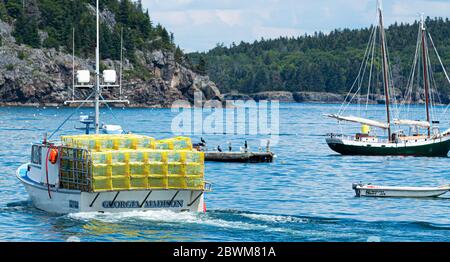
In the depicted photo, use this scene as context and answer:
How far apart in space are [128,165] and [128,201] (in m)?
1.88

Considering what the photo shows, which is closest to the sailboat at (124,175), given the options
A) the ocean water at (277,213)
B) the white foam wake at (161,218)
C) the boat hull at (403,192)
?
the white foam wake at (161,218)

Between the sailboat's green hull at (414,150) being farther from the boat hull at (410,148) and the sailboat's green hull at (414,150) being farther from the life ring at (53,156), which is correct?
the life ring at (53,156)

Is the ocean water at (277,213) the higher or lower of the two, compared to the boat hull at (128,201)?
lower

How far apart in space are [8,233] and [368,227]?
18.4 m

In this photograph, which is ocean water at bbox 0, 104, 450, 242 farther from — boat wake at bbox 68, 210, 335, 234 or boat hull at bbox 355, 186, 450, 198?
boat hull at bbox 355, 186, 450, 198

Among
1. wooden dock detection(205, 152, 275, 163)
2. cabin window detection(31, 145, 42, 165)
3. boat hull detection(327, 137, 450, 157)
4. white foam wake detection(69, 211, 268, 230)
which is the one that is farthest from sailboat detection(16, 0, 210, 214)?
boat hull detection(327, 137, 450, 157)

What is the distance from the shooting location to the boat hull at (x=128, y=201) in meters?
47.8

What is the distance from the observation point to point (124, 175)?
47562 millimetres

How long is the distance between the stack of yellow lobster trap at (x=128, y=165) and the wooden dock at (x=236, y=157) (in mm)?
47337

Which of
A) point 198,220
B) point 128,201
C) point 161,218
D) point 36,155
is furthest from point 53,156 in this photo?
point 198,220

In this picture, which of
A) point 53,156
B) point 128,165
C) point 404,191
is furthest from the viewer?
point 404,191

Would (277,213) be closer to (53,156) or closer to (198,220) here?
(198,220)

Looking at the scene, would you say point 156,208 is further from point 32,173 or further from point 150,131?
point 150,131
